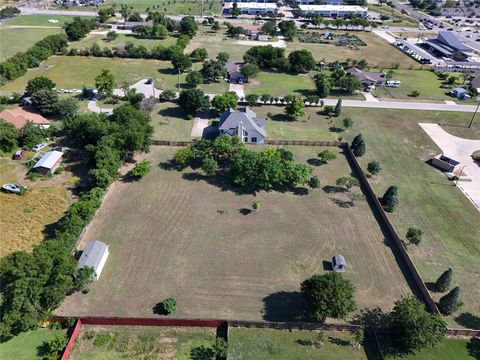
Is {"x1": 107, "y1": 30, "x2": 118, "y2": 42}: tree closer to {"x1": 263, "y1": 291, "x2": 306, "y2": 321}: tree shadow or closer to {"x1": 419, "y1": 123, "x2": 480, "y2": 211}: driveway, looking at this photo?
{"x1": 419, "y1": 123, "x2": 480, "y2": 211}: driveway

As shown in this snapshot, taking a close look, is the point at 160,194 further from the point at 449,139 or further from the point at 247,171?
the point at 449,139

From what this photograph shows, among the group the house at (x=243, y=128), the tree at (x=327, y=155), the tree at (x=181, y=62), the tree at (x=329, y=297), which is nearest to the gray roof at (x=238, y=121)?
the house at (x=243, y=128)

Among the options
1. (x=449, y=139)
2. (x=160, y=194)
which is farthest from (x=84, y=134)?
(x=449, y=139)

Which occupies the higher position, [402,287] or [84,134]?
[84,134]

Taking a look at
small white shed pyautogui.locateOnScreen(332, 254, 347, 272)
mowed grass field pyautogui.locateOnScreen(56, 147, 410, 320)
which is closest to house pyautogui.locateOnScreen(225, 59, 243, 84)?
mowed grass field pyautogui.locateOnScreen(56, 147, 410, 320)

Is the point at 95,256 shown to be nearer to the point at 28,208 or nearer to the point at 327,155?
the point at 28,208

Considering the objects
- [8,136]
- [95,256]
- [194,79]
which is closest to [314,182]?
[95,256]
